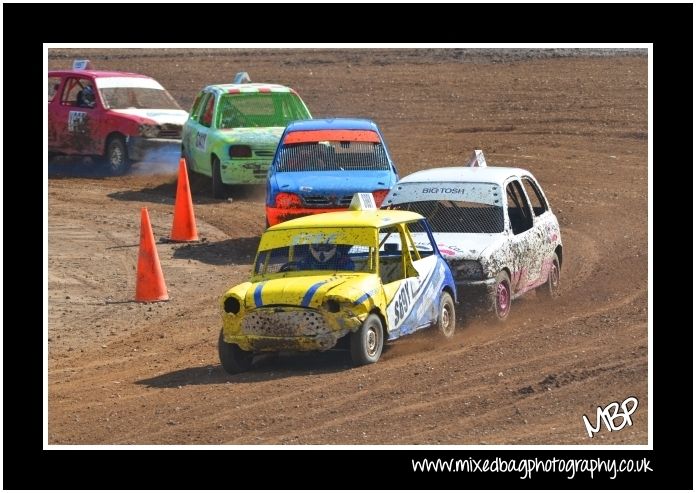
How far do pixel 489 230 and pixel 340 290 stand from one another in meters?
2.93

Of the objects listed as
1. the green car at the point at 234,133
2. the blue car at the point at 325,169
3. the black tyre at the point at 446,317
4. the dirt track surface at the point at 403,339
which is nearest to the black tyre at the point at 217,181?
the green car at the point at 234,133

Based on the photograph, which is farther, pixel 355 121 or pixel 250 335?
pixel 355 121

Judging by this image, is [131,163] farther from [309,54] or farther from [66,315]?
[309,54]

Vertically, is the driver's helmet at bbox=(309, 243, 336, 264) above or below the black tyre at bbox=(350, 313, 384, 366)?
above

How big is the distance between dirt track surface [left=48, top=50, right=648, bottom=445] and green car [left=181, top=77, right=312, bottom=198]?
55 centimetres

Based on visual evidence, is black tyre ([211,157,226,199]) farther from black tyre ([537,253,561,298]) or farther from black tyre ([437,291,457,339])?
black tyre ([437,291,457,339])

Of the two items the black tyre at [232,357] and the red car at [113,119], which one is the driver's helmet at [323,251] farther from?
the red car at [113,119]

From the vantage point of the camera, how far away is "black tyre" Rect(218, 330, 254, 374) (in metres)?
11.8

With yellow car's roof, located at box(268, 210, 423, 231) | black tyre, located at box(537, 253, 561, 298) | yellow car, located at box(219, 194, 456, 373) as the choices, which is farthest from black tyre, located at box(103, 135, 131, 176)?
Result: yellow car's roof, located at box(268, 210, 423, 231)

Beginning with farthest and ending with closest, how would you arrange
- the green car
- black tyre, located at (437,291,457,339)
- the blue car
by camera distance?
the green car, the blue car, black tyre, located at (437,291,457,339)

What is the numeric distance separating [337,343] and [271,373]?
1.97 ft

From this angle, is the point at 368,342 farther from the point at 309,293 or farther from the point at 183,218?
the point at 183,218

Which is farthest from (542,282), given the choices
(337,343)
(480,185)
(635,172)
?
(635,172)

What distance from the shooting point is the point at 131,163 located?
23.2 meters
